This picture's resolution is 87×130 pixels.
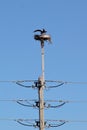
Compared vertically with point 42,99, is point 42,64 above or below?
above

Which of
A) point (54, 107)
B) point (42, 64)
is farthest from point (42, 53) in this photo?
point (54, 107)

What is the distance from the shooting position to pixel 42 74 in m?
24.5

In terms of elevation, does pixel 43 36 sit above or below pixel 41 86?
above

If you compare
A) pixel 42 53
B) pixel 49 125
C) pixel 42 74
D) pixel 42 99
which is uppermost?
pixel 42 53

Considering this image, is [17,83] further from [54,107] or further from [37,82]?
[54,107]

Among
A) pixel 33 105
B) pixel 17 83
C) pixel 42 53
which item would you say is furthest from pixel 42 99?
pixel 42 53

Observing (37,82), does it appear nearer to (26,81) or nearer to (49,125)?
(26,81)

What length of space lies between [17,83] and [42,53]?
3190 millimetres

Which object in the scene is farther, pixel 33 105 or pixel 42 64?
pixel 42 64

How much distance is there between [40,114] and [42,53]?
5.04 metres

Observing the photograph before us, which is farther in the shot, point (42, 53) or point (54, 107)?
point (42, 53)

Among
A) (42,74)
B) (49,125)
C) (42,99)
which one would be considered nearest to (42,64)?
(42,74)

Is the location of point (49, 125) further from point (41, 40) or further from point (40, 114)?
point (41, 40)

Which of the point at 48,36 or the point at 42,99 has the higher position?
the point at 48,36
